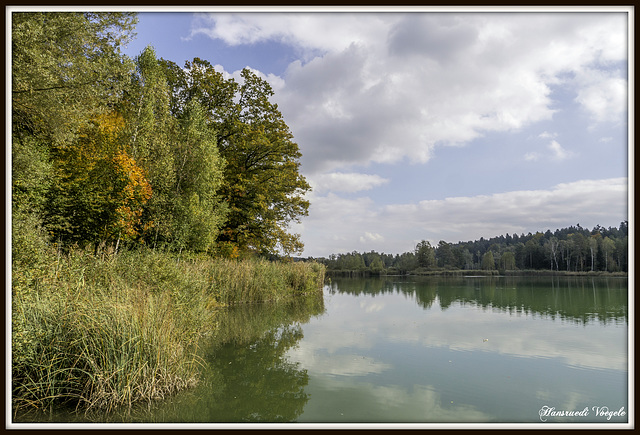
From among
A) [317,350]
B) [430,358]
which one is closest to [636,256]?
[430,358]

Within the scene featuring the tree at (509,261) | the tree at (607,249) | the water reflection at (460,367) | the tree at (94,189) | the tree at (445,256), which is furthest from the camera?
the tree at (445,256)

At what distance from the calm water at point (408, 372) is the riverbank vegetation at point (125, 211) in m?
1.00

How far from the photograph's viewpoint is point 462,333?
1154cm

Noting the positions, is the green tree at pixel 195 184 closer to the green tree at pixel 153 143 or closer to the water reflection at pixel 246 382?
the green tree at pixel 153 143

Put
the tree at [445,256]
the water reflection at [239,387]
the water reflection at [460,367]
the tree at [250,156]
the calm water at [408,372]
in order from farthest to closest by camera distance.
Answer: the tree at [445,256]
the tree at [250,156]
the water reflection at [460,367]
the calm water at [408,372]
the water reflection at [239,387]

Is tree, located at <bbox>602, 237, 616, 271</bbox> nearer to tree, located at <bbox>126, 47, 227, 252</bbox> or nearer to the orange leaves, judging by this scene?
tree, located at <bbox>126, 47, 227, 252</bbox>

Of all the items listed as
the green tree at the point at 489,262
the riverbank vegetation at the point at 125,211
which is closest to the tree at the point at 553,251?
the green tree at the point at 489,262

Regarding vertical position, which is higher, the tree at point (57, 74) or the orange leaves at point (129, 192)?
the tree at point (57, 74)

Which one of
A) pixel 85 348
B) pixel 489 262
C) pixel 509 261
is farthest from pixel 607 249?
pixel 85 348

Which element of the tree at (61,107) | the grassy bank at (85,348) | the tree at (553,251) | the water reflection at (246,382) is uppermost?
the tree at (61,107)

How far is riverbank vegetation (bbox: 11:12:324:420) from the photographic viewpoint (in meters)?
5.57

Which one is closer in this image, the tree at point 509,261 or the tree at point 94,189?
the tree at point 94,189

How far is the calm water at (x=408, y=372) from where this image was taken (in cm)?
561

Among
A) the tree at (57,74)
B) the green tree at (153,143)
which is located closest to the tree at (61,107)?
the tree at (57,74)
